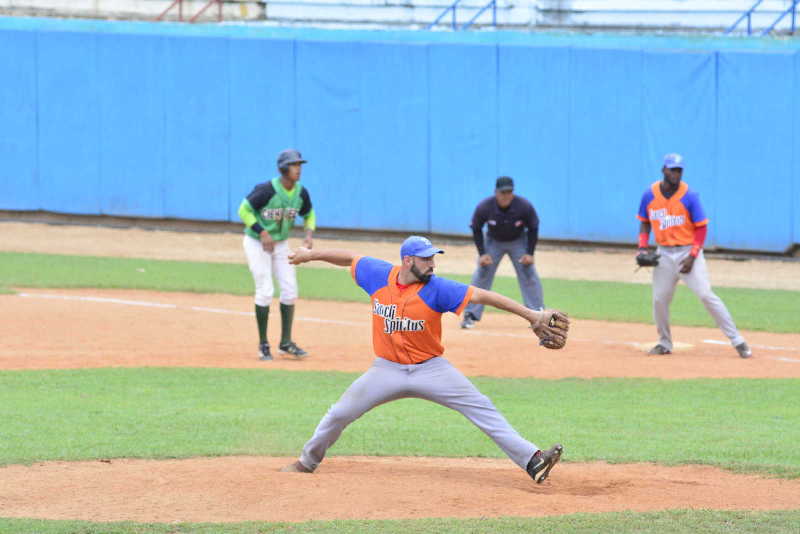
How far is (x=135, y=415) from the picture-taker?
36.6 ft

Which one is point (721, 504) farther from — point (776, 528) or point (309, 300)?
point (309, 300)

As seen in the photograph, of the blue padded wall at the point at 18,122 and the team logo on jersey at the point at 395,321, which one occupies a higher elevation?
the blue padded wall at the point at 18,122

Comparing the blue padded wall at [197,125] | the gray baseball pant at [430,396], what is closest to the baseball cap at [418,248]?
the gray baseball pant at [430,396]

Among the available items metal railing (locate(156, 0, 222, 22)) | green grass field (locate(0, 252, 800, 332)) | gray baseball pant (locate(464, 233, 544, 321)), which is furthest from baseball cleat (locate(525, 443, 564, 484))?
metal railing (locate(156, 0, 222, 22))

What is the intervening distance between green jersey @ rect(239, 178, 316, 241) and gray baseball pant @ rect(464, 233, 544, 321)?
3.19m

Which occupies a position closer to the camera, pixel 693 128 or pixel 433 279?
pixel 433 279

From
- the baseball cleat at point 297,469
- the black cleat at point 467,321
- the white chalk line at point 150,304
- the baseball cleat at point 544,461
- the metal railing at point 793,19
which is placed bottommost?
the baseball cleat at point 297,469

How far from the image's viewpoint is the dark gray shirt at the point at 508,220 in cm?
1620

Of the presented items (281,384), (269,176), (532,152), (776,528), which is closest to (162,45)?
(269,176)

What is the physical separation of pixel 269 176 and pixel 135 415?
15.3 meters

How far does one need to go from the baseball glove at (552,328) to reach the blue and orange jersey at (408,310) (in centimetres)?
50

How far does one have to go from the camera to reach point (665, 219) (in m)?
14.2

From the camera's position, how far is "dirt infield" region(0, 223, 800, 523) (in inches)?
321

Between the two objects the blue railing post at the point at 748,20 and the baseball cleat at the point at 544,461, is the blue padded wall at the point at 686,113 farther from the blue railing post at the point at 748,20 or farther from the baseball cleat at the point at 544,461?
the baseball cleat at the point at 544,461
